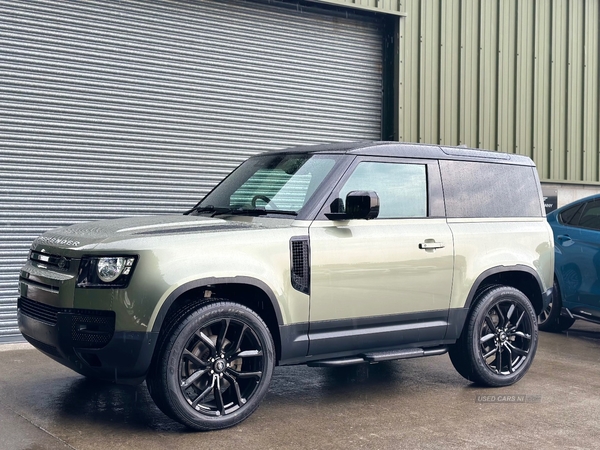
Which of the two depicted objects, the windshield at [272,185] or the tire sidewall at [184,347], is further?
the windshield at [272,185]

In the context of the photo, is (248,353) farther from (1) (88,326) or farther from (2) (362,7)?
(2) (362,7)

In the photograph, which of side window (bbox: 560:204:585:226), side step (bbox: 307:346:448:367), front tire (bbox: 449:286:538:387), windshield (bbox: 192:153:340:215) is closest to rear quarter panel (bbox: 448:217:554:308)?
front tire (bbox: 449:286:538:387)

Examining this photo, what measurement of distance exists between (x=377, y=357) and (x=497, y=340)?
1.35 metres

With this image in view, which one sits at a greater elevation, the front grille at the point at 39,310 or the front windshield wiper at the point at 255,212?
the front windshield wiper at the point at 255,212

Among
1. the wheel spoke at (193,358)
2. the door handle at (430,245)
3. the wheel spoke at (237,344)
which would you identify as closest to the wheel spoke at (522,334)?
the door handle at (430,245)

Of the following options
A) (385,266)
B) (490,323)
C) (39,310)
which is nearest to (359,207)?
(385,266)

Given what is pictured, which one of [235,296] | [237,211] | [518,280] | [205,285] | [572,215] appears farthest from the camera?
[572,215]

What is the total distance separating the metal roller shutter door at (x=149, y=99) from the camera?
8781mm

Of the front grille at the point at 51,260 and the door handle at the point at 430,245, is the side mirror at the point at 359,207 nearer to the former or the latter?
the door handle at the point at 430,245

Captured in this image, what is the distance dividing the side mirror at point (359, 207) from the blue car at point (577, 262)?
4.09 meters

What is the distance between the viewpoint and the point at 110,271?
16.5ft

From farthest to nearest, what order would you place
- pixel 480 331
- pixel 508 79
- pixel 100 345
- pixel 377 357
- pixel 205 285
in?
pixel 508 79 → pixel 480 331 → pixel 377 357 → pixel 205 285 → pixel 100 345

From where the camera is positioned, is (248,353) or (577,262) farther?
(577,262)

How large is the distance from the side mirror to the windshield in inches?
11.1
